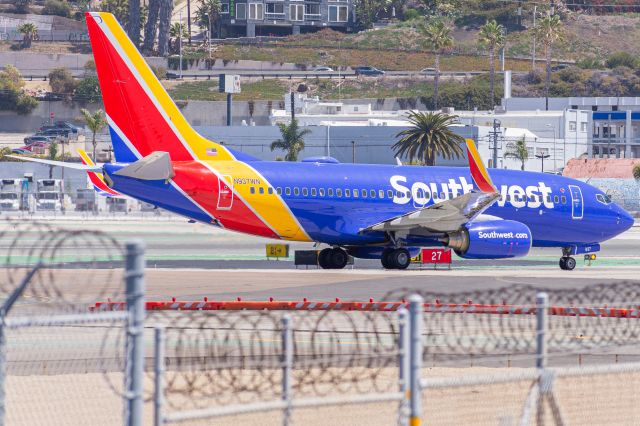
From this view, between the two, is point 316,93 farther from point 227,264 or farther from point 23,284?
point 23,284

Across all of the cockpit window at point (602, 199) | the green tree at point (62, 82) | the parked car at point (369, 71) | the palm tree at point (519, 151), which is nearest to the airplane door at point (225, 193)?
the cockpit window at point (602, 199)

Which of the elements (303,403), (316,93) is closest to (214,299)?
(303,403)

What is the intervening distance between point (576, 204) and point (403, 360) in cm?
3232

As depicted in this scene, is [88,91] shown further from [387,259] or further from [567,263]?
[387,259]

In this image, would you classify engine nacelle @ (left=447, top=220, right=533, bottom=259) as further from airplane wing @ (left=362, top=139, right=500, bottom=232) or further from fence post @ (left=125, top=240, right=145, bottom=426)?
fence post @ (left=125, top=240, right=145, bottom=426)

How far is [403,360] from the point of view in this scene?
10555mm

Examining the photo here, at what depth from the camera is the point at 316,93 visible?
176000 millimetres

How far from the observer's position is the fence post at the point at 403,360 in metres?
10.5

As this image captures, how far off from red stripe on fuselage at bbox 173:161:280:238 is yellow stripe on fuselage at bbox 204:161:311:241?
0.25 meters

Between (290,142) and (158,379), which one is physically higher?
(290,142)

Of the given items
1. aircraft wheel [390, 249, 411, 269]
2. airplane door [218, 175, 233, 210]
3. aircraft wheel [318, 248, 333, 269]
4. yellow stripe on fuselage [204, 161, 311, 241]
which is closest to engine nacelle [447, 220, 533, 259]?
aircraft wheel [390, 249, 411, 269]

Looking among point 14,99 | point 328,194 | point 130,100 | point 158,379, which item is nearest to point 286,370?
point 158,379

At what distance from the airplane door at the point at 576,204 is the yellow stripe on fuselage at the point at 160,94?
1219 centimetres

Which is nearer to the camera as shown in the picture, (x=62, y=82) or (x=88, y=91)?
(x=88, y=91)
